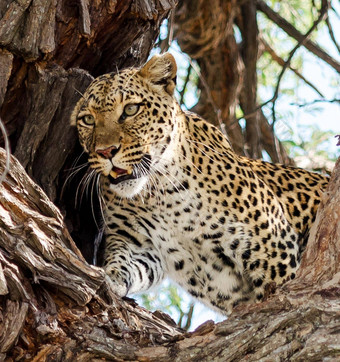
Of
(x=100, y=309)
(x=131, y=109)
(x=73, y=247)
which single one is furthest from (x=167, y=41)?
(x=100, y=309)

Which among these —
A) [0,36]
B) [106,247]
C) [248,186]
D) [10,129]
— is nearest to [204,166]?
[248,186]

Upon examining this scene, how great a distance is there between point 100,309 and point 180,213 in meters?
1.61

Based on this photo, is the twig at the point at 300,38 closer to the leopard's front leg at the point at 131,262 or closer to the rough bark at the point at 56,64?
the rough bark at the point at 56,64

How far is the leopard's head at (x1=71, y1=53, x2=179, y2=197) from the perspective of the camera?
18.6 ft

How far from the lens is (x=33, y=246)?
14.7 feet

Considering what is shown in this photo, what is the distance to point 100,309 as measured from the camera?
4.69 m

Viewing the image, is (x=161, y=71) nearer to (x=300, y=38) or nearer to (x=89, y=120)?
(x=89, y=120)

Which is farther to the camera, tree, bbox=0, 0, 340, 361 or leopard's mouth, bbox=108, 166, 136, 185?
leopard's mouth, bbox=108, 166, 136, 185

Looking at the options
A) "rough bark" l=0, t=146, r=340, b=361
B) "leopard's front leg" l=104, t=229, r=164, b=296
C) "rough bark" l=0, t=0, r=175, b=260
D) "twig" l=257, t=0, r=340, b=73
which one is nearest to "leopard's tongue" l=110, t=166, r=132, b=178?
"rough bark" l=0, t=0, r=175, b=260

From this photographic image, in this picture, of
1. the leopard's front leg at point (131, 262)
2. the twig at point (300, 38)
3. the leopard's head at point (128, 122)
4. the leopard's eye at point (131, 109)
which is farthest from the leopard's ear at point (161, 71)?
the twig at point (300, 38)

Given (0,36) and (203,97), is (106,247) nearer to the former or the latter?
(0,36)

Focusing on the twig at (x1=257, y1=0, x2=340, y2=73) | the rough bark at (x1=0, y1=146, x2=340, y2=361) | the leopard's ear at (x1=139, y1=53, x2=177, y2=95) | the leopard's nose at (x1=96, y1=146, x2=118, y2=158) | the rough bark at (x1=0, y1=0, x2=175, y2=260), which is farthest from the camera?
the twig at (x1=257, y1=0, x2=340, y2=73)

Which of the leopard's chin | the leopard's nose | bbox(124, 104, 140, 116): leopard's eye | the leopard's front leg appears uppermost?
bbox(124, 104, 140, 116): leopard's eye

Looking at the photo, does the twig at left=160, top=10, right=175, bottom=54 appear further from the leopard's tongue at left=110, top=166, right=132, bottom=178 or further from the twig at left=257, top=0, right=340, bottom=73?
the leopard's tongue at left=110, top=166, right=132, bottom=178
